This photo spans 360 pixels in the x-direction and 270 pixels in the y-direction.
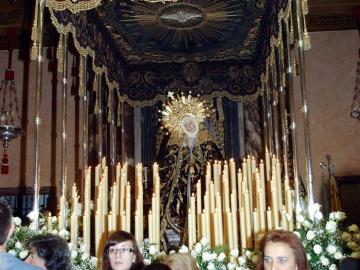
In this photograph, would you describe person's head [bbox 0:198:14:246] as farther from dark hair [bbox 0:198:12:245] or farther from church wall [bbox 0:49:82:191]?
church wall [bbox 0:49:82:191]

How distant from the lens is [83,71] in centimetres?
637

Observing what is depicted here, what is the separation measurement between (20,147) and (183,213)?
3574 millimetres

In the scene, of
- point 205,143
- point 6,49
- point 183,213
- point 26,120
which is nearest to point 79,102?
point 26,120

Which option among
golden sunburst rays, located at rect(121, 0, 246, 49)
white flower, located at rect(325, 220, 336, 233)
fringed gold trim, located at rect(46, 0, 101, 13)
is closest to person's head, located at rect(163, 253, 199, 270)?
white flower, located at rect(325, 220, 336, 233)

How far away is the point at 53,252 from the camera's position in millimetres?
2811

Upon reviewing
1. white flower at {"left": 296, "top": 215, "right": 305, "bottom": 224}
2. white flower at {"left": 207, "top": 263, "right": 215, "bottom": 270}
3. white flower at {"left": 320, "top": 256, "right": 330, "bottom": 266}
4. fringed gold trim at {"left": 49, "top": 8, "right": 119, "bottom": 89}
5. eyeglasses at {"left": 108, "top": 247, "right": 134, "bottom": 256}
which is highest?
fringed gold trim at {"left": 49, "top": 8, "right": 119, "bottom": 89}

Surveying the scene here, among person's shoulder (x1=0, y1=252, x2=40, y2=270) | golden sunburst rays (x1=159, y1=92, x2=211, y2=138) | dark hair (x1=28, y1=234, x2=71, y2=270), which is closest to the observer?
person's shoulder (x1=0, y1=252, x2=40, y2=270)

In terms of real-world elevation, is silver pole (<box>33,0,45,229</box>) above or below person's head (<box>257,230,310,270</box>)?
above

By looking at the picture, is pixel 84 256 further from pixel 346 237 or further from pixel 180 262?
pixel 346 237

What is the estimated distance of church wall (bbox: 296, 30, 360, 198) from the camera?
8922 mm

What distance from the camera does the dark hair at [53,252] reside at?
9.18 feet

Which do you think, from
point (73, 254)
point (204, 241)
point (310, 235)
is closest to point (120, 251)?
point (204, 241)

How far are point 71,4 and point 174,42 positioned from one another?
2643mm

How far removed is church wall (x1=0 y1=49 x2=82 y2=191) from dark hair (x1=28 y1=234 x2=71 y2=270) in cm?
650
